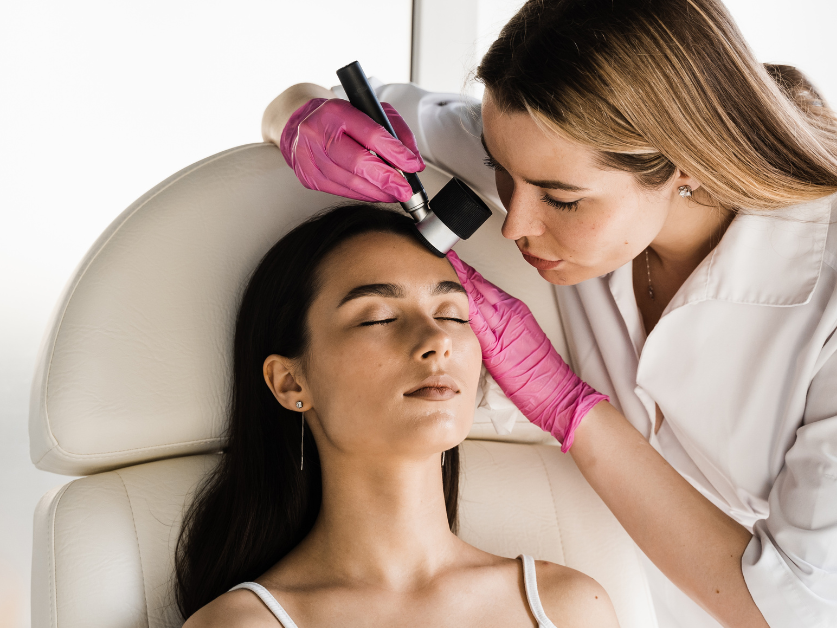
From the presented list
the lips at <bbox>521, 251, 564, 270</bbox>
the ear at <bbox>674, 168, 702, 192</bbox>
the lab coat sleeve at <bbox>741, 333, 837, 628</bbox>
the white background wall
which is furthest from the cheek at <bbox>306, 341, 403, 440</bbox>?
the white background wall

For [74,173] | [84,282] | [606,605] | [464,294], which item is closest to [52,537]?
[84,282]

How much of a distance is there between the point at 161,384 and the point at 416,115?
833mm

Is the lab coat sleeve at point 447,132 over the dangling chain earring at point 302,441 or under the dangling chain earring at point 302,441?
over

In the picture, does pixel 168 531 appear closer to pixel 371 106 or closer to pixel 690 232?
pixel 371 106

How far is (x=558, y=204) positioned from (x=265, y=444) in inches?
28.1

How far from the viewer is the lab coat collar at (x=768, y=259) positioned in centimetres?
127

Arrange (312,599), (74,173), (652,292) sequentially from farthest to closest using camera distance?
(74,173), (652,292), (312,599)

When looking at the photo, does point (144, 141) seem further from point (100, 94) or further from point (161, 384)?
point (161, 384)

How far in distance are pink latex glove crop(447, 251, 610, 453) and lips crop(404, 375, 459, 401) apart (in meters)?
0.27

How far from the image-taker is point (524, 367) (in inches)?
57.8

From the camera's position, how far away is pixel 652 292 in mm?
1570

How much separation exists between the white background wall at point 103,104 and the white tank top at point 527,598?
1.11 metres

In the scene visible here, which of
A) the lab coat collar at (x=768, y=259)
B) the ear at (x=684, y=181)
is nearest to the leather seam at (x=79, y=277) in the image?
the ear at (x=684, y=181)

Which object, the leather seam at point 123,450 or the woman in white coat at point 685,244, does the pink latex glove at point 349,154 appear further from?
the leather seam at point 123,450
